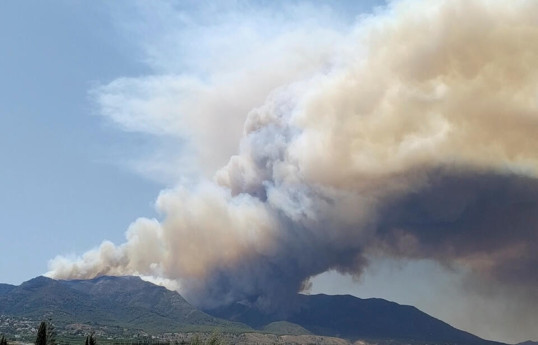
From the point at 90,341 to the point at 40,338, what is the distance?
664 cm

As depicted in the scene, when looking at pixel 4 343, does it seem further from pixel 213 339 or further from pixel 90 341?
pixel 213 339

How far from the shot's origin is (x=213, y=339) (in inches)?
3265

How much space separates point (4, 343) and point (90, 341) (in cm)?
1533

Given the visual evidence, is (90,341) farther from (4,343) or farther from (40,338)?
(4,343)

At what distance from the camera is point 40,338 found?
6675 cm

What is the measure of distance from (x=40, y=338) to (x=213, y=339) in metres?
26.0

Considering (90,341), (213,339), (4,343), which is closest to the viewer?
(90,341)

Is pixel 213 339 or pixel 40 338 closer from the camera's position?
pixel 40 338

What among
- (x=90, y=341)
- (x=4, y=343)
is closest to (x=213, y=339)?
(x=90, y=341)

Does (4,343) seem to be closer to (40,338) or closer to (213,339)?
(40,338)

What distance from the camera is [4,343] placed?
237 ft

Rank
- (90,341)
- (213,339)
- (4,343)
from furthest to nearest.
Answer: (213,339), (4,343), (90,341)

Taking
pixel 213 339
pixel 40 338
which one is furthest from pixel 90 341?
pixel 213 339

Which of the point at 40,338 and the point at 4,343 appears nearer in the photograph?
the point at 40,338
